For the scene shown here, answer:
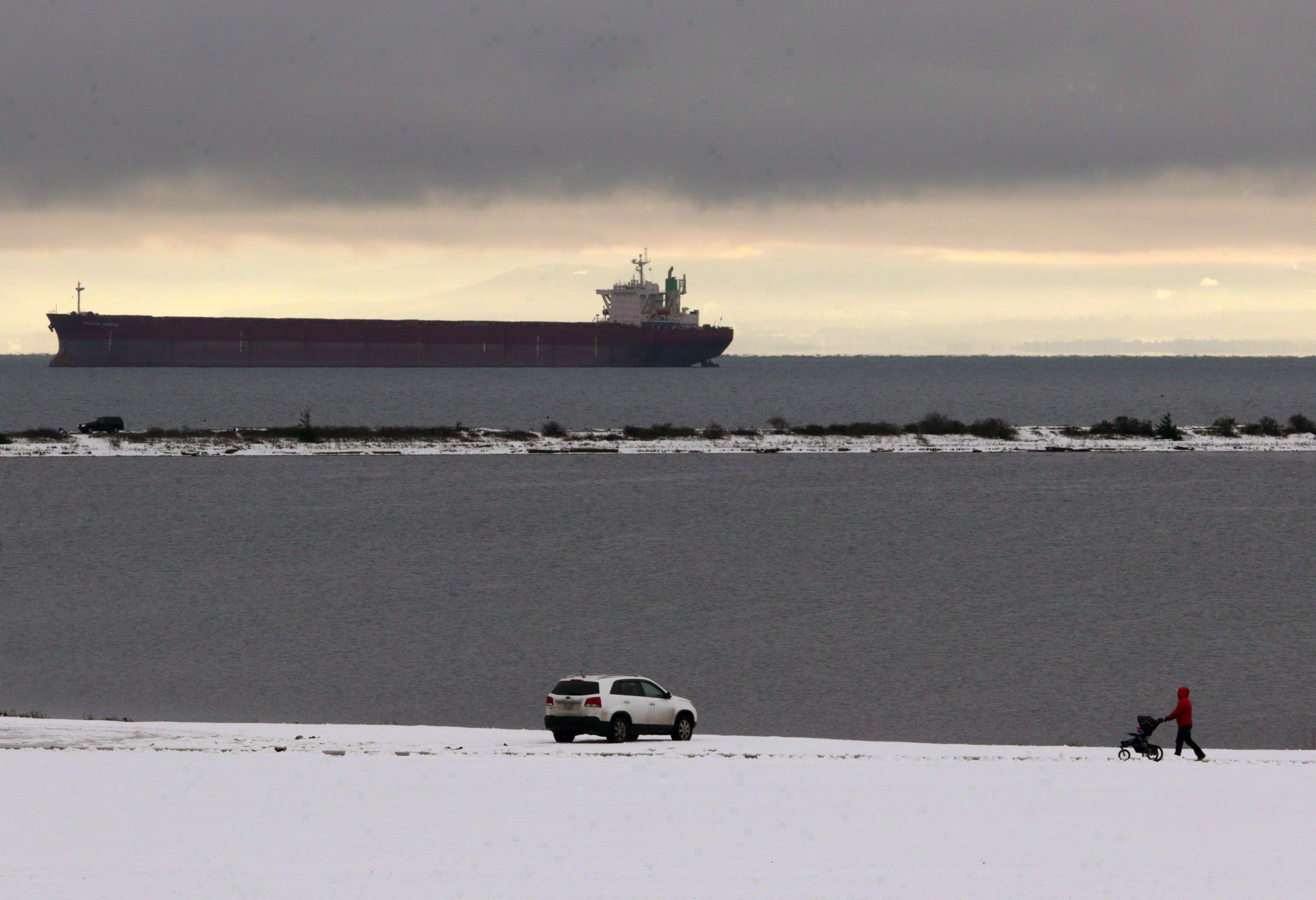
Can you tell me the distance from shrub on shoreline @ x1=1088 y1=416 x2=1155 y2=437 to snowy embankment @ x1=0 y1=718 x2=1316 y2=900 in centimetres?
9034

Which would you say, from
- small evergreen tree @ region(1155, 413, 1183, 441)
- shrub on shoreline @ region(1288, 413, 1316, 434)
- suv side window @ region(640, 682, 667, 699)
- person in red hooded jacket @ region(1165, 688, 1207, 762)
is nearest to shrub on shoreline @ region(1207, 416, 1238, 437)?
small evergreen tree @ region(1155, 413, 1183, 441)

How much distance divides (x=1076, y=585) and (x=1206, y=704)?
57.3 ft

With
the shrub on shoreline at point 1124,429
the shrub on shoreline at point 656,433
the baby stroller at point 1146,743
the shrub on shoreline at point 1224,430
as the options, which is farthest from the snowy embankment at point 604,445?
the baby stroller at point 1146,743

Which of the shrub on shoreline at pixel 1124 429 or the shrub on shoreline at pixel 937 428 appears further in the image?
the shrub on shoreline at pixel 937 428

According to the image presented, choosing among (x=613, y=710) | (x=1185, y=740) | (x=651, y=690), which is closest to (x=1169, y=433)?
(x=1185, y=740)

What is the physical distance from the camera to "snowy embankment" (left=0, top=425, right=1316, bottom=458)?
91062mm

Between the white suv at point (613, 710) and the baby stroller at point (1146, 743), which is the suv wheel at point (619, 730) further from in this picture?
the baby stroller at point (1146, 743)

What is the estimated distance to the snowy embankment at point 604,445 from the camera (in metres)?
91.1

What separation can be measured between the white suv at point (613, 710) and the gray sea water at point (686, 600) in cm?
366

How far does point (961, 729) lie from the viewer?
2494cm

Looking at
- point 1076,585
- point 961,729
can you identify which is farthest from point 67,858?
point 1076,585

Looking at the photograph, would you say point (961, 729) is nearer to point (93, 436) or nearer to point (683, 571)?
point (683, 571)

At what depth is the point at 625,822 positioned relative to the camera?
14047 millimetres

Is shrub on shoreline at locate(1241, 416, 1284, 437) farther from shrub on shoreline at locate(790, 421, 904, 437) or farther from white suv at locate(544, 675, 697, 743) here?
white suv at locate(544, 675, 697, 743)
